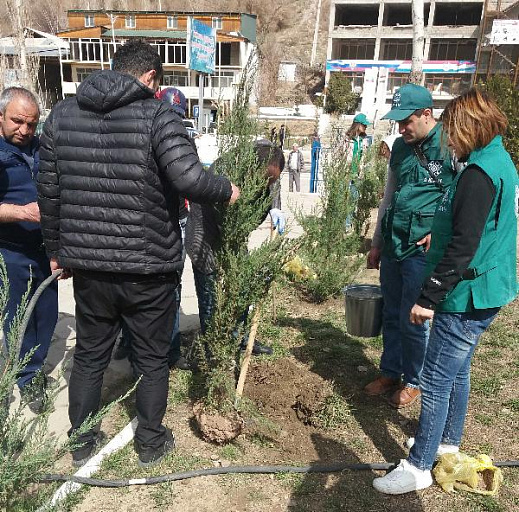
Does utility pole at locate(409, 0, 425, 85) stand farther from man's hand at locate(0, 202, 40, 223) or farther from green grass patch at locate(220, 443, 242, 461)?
green grass patch at locate(220, 443, 242, 461)

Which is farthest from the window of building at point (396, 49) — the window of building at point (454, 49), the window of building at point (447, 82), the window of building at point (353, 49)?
the window of building at point (447, 82)

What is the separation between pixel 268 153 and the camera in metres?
2.88

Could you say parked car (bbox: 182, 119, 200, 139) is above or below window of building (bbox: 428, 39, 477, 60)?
below

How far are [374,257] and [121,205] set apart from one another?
75.7 inches

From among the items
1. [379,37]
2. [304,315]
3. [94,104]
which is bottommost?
[304,315]

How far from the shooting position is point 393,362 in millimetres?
3385

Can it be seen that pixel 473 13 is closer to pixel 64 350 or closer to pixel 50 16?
pixel 50 16

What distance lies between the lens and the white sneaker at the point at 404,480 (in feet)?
8.13

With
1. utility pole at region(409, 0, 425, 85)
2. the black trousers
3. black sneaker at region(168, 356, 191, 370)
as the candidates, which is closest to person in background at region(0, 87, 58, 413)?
the black trousers

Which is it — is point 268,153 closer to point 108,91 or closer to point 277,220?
point 277,220

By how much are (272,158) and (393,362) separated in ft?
5.23

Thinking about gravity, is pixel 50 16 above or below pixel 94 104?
above

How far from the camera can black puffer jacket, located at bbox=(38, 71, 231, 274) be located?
2180 millimetres

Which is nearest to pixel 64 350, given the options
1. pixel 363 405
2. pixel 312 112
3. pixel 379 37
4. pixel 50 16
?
pixel 363 405
